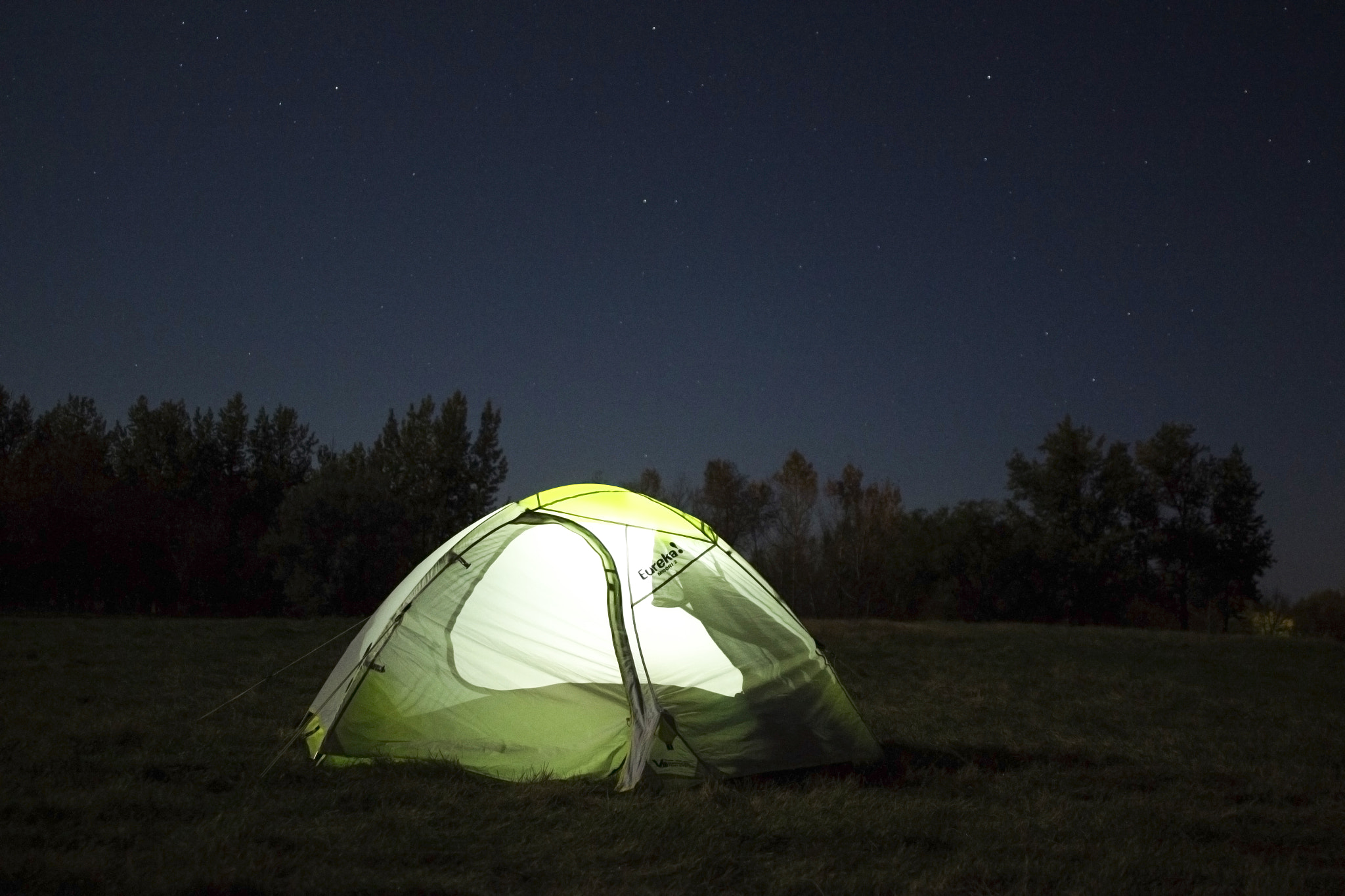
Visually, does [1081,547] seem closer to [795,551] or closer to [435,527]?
[795,551]

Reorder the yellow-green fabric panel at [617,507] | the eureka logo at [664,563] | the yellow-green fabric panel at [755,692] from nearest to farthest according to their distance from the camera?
the yellow-green fabric panel at [755,692] < the eureka logo at [664,563] < the yellow-green fabric panel at [617,507]

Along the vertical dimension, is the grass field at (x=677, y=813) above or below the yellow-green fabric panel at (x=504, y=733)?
below

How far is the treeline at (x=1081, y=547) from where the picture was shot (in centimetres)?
4450

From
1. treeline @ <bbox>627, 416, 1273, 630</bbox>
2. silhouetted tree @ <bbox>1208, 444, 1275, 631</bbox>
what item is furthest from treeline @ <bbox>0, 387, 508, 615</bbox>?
silhouetted tree @ <bbox>1208, 444, 1275, 631</bbox>

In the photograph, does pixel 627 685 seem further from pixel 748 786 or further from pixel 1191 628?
pixel 1191 628

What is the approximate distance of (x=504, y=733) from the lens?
669 centimetres

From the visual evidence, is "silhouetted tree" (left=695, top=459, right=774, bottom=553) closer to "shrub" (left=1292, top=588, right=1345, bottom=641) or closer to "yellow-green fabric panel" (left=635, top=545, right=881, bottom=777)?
"shrub" (left=1292, top=588, right=1345, bottom=641)

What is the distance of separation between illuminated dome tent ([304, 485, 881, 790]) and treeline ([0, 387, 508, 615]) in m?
32.8

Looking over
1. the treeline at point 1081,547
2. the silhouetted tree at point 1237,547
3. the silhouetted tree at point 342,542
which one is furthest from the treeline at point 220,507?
the silhouetted tree at point 1237,547

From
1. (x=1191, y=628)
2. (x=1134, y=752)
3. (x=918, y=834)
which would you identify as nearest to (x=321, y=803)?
(x=918, y=834)

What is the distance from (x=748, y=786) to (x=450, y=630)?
285 cm

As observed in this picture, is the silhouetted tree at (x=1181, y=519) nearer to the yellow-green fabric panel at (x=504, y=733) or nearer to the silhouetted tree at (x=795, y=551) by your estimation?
the silhouetted tree at (x=795, y=551)

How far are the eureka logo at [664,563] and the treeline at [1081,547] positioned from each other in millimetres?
35783

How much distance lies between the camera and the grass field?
4.18 metres
